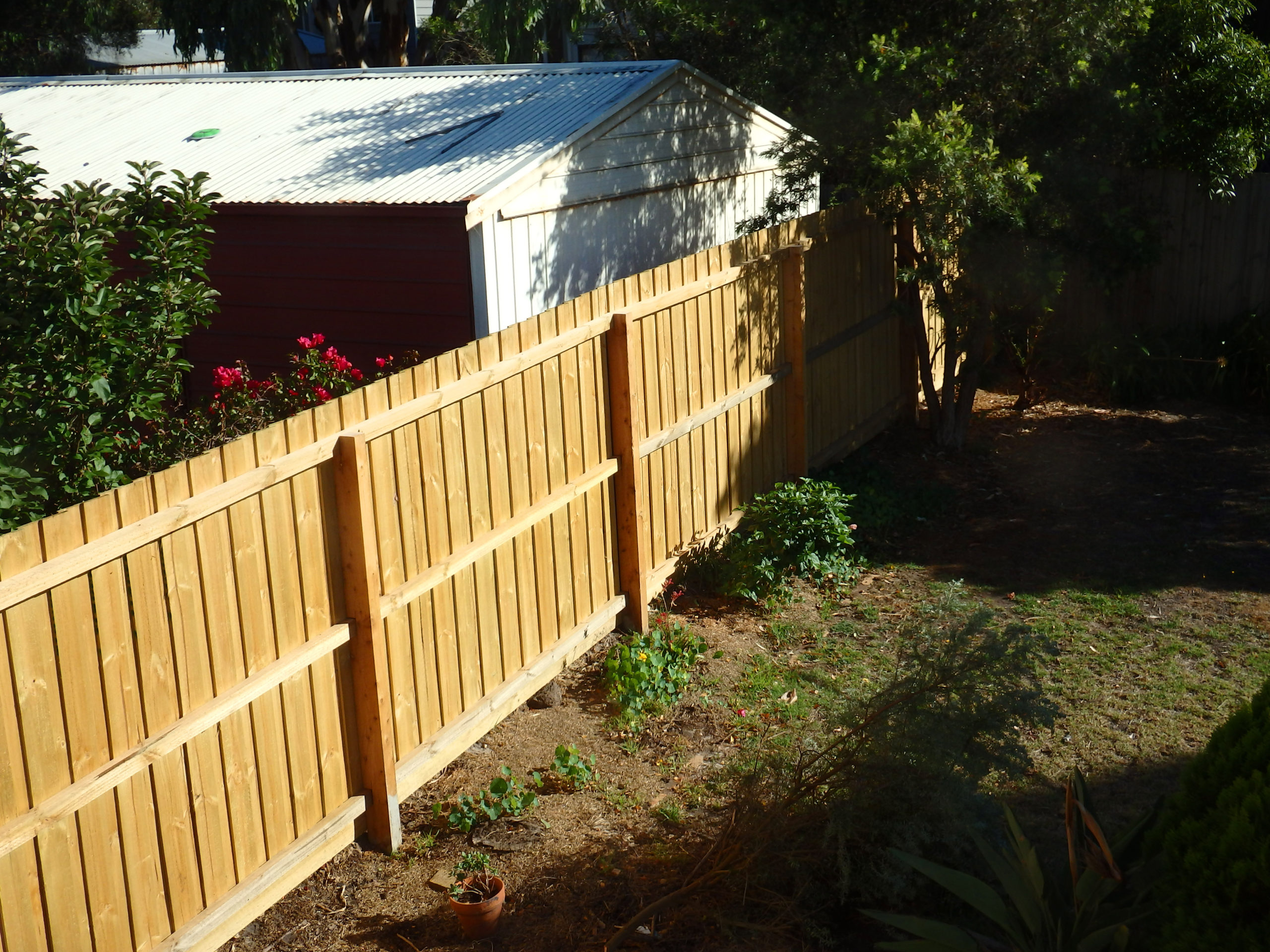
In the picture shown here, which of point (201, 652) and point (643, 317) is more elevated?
point (643, 317)

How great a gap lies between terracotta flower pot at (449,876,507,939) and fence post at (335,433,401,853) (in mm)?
611

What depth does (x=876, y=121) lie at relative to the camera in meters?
8.86

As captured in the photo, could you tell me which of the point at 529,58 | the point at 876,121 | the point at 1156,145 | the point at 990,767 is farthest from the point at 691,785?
the point at 529,58

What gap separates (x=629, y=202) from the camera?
9781mm

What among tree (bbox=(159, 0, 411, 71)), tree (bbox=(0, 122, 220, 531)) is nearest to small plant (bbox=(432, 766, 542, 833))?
tree (bbox=(0, 122, 220, 531))

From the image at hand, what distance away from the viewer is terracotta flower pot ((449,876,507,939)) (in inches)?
166

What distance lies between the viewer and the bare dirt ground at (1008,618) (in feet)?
14.4

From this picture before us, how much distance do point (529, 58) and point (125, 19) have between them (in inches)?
443

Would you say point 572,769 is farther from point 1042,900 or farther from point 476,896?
point 1042,900

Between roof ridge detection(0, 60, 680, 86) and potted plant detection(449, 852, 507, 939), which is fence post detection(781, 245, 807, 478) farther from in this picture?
potted plant detection(449, 852, 507, 939)

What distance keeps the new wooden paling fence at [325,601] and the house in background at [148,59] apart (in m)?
24.2

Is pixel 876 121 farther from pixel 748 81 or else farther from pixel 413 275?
pixel 748 81

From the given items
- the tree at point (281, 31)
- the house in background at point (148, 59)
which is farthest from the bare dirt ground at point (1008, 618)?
the house in background at point (148, 59)

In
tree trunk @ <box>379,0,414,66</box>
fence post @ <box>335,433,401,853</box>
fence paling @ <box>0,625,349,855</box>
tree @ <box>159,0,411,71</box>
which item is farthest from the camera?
tree trunk @ <box>379,0,414,66</box>
